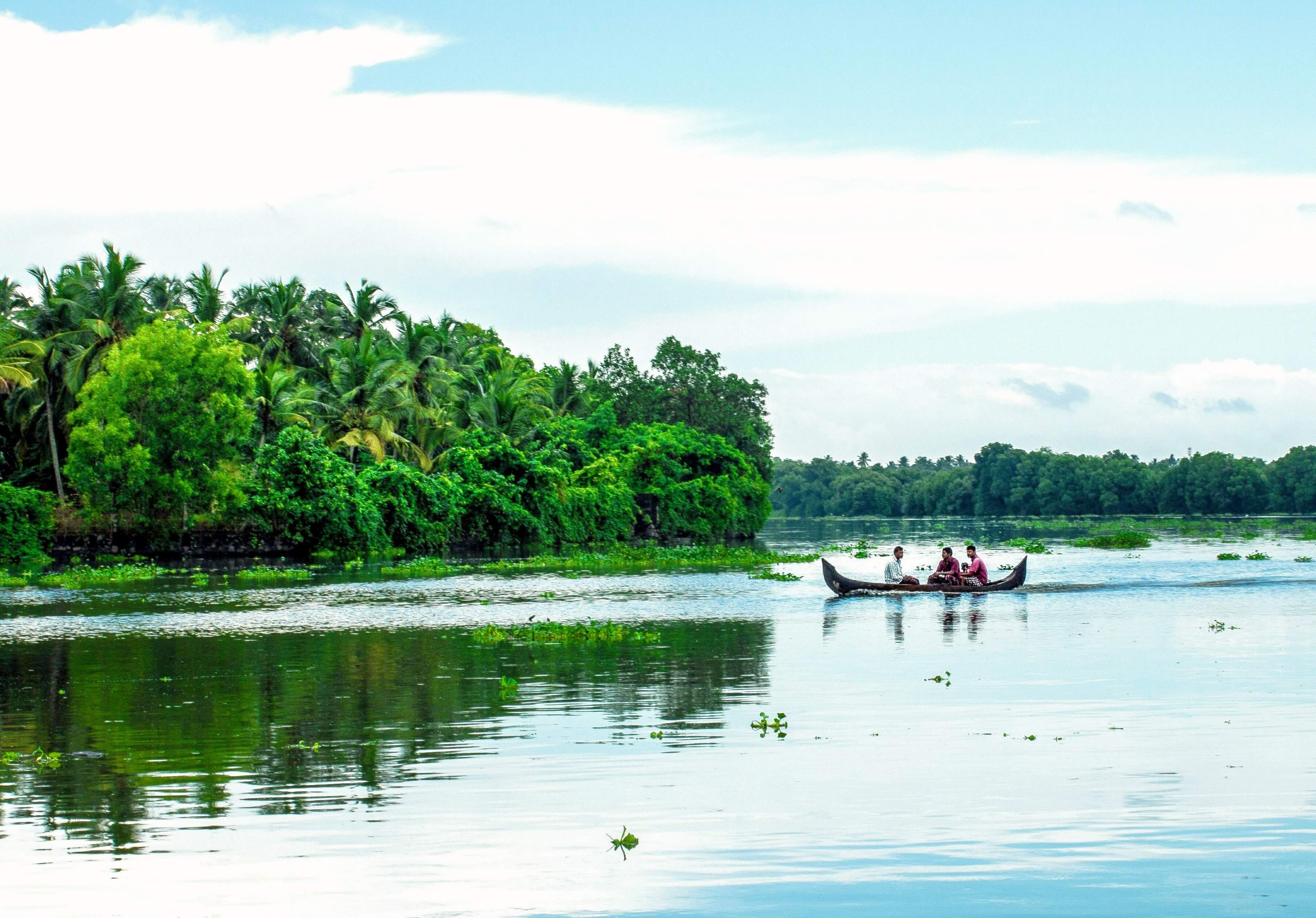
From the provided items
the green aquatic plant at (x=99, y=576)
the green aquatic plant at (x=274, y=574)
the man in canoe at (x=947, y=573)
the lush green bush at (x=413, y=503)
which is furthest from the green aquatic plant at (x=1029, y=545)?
the green aquatic plant at (x=99, y=576)

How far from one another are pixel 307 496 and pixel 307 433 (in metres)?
2.86

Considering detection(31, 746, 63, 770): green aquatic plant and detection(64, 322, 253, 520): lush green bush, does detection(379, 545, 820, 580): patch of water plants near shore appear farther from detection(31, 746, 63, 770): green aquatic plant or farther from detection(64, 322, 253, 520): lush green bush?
detection(31, 746, 63, 770): green aquatic plant

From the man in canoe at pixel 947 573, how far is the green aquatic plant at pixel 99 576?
85.7 feet

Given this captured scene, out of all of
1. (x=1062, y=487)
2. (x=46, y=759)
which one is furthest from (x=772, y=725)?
(x=1062, y=487)

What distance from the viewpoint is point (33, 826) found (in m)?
10.1

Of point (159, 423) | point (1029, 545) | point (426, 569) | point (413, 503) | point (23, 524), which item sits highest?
point (159, 423)

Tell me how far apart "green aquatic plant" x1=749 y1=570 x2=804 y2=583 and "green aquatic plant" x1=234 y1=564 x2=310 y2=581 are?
51.7 ft

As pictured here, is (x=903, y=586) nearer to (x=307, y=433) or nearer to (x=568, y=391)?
(x=307, y=433)

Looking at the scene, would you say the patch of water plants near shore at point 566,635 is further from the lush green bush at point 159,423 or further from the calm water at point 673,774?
the lush green bush at point 159,423

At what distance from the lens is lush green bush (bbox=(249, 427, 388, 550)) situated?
57.6 meters

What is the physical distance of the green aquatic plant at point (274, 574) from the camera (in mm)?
45438

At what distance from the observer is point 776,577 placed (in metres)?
44.5

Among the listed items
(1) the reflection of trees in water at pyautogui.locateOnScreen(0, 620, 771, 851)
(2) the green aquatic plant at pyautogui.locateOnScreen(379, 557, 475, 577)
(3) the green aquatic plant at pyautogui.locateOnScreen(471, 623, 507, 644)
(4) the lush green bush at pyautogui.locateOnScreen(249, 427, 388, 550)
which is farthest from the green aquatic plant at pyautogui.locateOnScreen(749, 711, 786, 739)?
(4) the lush green bush at pyautogui.locateOnScreen(249, 427, 388, 550)

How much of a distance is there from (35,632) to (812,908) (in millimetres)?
23841
